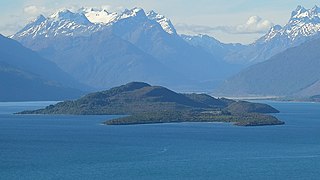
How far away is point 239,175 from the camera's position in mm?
91312

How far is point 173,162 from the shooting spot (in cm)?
10106

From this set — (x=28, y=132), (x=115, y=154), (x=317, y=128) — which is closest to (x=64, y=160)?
(x=115, y=154)

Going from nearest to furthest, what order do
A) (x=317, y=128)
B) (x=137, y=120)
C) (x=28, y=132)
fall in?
1. (x=28, y=132)
2. (x=317, y=128)
3. (x=137, y=120)

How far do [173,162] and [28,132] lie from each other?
48704 millimetres

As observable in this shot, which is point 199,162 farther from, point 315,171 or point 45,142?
point 45,142

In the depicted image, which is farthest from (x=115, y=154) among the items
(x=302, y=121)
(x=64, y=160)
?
(x=302, y=121)

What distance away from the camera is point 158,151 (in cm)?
11356

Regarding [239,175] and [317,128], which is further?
[317,128]

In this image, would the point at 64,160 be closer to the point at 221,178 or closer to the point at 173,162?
the point at 173,162

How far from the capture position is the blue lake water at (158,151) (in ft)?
305

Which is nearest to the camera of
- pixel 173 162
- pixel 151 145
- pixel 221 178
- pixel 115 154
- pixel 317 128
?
pixel 221 178

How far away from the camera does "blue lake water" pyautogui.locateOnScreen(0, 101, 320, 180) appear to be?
92.9 meters

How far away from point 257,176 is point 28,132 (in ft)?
202

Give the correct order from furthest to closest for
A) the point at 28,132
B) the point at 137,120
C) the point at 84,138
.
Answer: the point at 137,120
the point at 28,132
the point at 84,138
